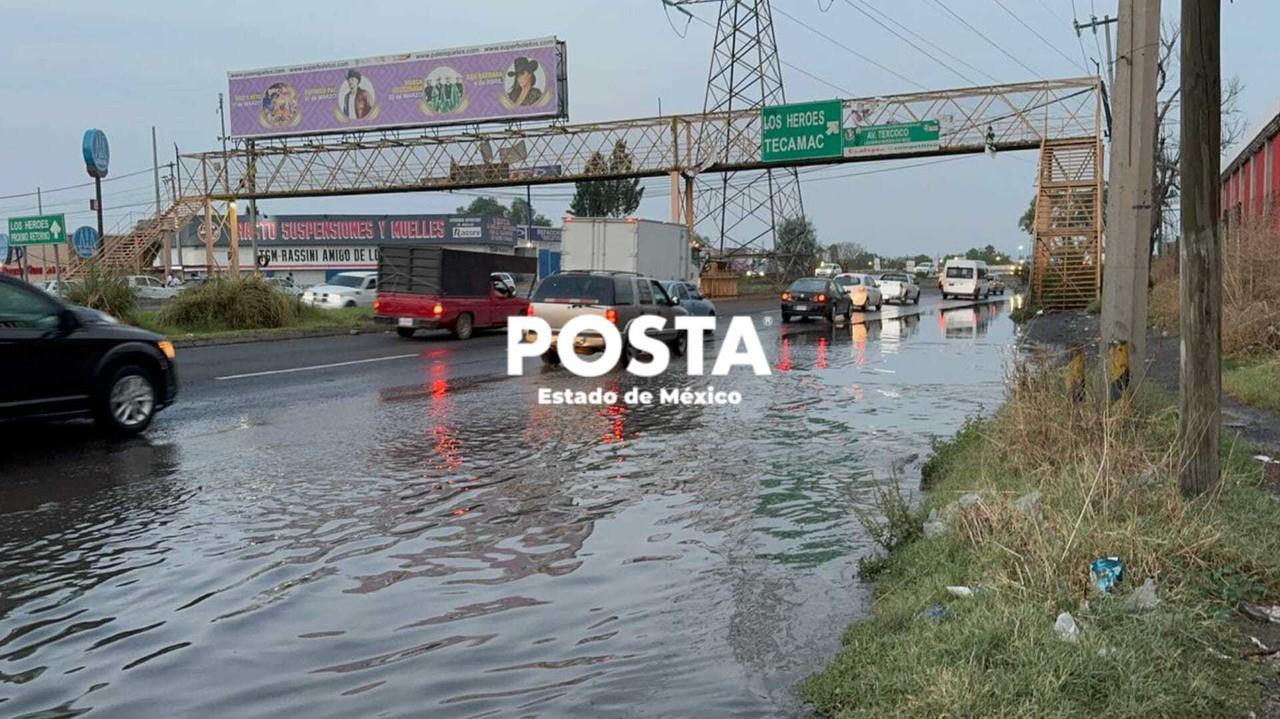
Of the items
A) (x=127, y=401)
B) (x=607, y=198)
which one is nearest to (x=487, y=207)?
(x=607, y=198)

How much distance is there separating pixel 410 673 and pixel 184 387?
1192 centimetres

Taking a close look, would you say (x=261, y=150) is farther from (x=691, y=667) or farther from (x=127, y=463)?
(x=691, y=667)

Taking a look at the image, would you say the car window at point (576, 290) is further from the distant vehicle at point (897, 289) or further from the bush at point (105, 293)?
the distant vehicle at point (897, 289)

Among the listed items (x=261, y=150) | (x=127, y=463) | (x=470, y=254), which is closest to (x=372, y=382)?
(x=127, y=463)

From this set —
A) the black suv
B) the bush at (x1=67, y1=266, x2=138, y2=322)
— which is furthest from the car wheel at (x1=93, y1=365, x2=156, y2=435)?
the bush at (x1=67, y1=266, x2=138, y2=322)

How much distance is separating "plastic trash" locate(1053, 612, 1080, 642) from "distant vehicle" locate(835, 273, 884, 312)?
38.6 meters

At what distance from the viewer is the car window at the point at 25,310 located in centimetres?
990

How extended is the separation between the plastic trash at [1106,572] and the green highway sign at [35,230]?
4066cm

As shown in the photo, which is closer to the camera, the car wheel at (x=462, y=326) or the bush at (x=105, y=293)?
the bush at (x=105, y=293)

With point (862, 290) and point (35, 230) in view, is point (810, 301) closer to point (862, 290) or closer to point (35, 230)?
point (862, 290)

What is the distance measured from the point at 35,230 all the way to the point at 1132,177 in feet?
129

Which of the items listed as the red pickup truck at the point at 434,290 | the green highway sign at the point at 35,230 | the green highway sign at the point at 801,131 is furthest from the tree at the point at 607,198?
the red pickup truck at the point at 434,290

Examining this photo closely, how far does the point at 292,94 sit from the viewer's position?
172 ft

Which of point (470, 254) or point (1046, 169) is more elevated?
point (1046, 169)
